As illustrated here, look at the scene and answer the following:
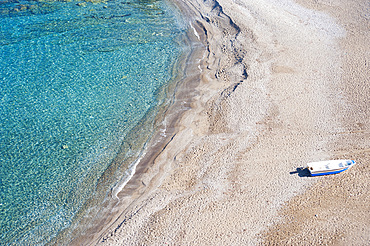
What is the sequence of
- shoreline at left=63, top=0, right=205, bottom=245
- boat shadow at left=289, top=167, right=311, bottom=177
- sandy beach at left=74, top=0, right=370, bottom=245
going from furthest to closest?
1. boat shadow at left=289, top=167, right=311, bottom=177
2. shoreline at left=63, top=0, right=205, bottom=245
3. sandy beach at left=74, top=0, right=370, bottom=245

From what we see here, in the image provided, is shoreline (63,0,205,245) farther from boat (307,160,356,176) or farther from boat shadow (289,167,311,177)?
boat (307,160,356,176)

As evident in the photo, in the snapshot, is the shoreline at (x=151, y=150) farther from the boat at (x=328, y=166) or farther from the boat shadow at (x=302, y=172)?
the boat at (x=328, y=166)

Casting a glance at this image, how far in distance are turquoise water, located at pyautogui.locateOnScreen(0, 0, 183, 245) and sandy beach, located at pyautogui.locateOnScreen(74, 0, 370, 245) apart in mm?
1885

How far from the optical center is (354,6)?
868 inches

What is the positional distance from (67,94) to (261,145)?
34.8 ft

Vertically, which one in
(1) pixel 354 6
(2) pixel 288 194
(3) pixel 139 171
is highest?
(1) pixel 354 6

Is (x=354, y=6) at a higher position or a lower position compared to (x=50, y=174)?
higher

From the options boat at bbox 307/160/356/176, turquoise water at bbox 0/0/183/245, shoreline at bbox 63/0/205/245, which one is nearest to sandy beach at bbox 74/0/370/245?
shoreline at bbox 63/0/205/245

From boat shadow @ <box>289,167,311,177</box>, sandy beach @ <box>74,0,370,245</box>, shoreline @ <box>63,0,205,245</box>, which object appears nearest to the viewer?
sandy beach @ <box>74,0,370,245</box>

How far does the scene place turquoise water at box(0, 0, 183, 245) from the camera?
39.5 feet

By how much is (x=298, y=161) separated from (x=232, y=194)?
3287mm

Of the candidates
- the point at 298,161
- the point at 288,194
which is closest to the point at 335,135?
the point at 298,161

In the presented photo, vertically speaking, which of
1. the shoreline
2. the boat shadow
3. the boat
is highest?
the boat

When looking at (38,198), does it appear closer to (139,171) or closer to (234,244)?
(139,171)
